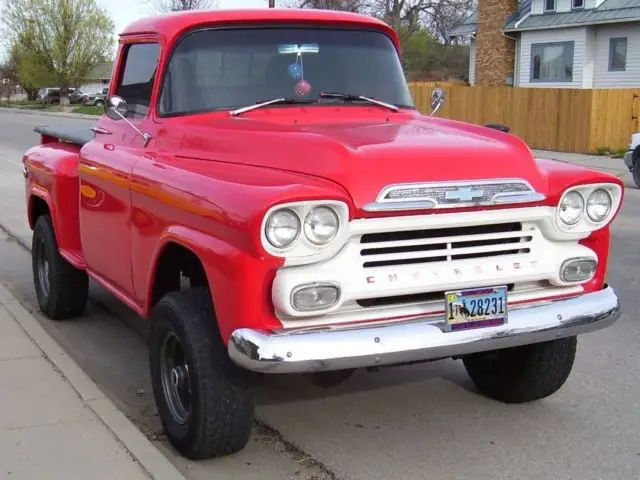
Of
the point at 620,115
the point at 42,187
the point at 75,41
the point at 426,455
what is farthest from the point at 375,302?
the point at 75,41

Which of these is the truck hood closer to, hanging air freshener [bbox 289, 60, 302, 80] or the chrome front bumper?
hanging air freshener [bbox 289, 60, 302, 80]

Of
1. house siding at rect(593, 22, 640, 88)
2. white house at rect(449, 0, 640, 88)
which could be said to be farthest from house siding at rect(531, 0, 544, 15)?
house siding at rect(593, 22, 640, 88)

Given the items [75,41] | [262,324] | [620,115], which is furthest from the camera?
[75,41]

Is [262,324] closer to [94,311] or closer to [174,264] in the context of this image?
[174,264]

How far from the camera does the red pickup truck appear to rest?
Answer: 3.39 metres

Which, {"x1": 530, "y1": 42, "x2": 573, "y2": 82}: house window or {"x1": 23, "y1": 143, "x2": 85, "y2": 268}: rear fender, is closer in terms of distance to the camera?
{"x1": 23, "y1": 143, "x2": 85, "y2": 268}: rear fender

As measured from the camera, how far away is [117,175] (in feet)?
15.6

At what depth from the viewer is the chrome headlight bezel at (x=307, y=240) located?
331cm

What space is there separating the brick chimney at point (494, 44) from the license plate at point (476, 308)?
31731 mm

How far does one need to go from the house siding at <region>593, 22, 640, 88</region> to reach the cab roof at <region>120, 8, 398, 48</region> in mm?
26595

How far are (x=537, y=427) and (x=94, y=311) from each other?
3.74 meters

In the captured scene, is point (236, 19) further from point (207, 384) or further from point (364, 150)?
point (207, 384)

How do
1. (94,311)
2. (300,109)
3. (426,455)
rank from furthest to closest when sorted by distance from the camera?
(94,311), (300,109), (426,455)

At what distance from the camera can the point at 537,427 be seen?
14.6ft
